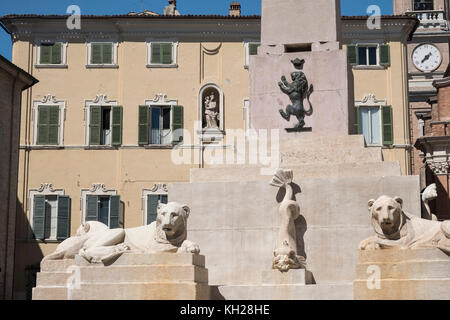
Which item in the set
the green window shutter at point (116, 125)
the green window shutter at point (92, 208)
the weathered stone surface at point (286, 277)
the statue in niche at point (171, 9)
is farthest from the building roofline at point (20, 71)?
the weathered stone surface at point (286, 277)

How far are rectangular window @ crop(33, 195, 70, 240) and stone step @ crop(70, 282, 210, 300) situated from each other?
24284 millimetres

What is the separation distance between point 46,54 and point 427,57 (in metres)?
37.7

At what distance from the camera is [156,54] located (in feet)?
125

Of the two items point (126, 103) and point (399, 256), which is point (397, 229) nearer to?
point (399, 256)

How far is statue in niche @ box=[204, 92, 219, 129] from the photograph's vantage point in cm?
3725

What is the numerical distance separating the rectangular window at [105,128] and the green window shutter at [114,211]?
7.93ft

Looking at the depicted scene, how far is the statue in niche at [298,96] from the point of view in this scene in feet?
50.9

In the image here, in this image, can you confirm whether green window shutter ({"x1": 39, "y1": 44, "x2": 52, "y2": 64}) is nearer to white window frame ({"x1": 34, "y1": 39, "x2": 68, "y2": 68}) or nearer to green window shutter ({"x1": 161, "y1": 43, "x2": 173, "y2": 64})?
white window frame ({"x1": 34, "y1": 39, "x2": 68, "y2": 68})

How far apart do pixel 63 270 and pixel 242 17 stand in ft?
88.0

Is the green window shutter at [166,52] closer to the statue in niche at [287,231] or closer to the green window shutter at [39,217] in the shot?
the green window shutter at [39,217]

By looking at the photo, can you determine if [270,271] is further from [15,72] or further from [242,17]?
[242,17]

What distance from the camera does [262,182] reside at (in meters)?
14.1

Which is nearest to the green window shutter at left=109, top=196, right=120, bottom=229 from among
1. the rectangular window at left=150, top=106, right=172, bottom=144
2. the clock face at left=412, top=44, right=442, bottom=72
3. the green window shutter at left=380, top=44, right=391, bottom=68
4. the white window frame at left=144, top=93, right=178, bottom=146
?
the rectangular window at left=150, top=106, right=172, bottom=144

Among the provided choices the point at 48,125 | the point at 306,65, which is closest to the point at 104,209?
the point at 48,125
